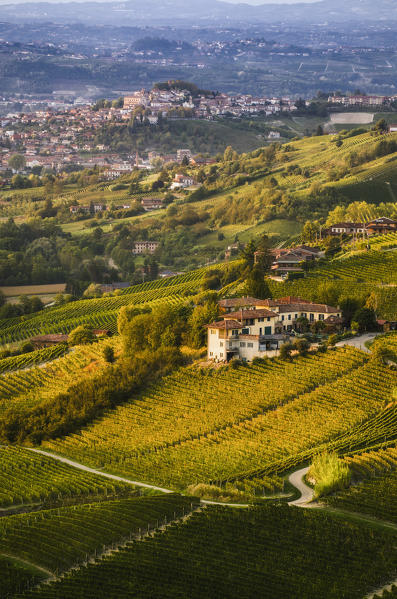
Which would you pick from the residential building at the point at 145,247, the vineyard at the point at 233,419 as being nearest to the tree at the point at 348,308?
the vineyard at the point at 233,419

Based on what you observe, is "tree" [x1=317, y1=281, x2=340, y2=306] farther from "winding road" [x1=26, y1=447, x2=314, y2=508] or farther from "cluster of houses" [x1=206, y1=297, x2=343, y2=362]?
"winding road" [x1=26, y1=447, x2=314, y2=508]

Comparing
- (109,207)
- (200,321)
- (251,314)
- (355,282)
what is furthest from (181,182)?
(251,314)

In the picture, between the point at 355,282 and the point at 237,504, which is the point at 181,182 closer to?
the point at 355,282

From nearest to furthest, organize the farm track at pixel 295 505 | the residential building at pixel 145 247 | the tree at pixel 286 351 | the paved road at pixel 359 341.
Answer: the farm track at pixel 295 505 < the tree at pixel 286 351 < the paved road at pixel 359 341 < the residential building at pixel 145 247

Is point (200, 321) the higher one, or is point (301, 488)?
point (301, 488)

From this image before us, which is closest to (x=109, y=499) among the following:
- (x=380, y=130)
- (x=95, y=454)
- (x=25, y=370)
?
(x=95, y=454)

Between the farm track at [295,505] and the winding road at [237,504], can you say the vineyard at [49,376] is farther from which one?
the farm track at [295,505]
